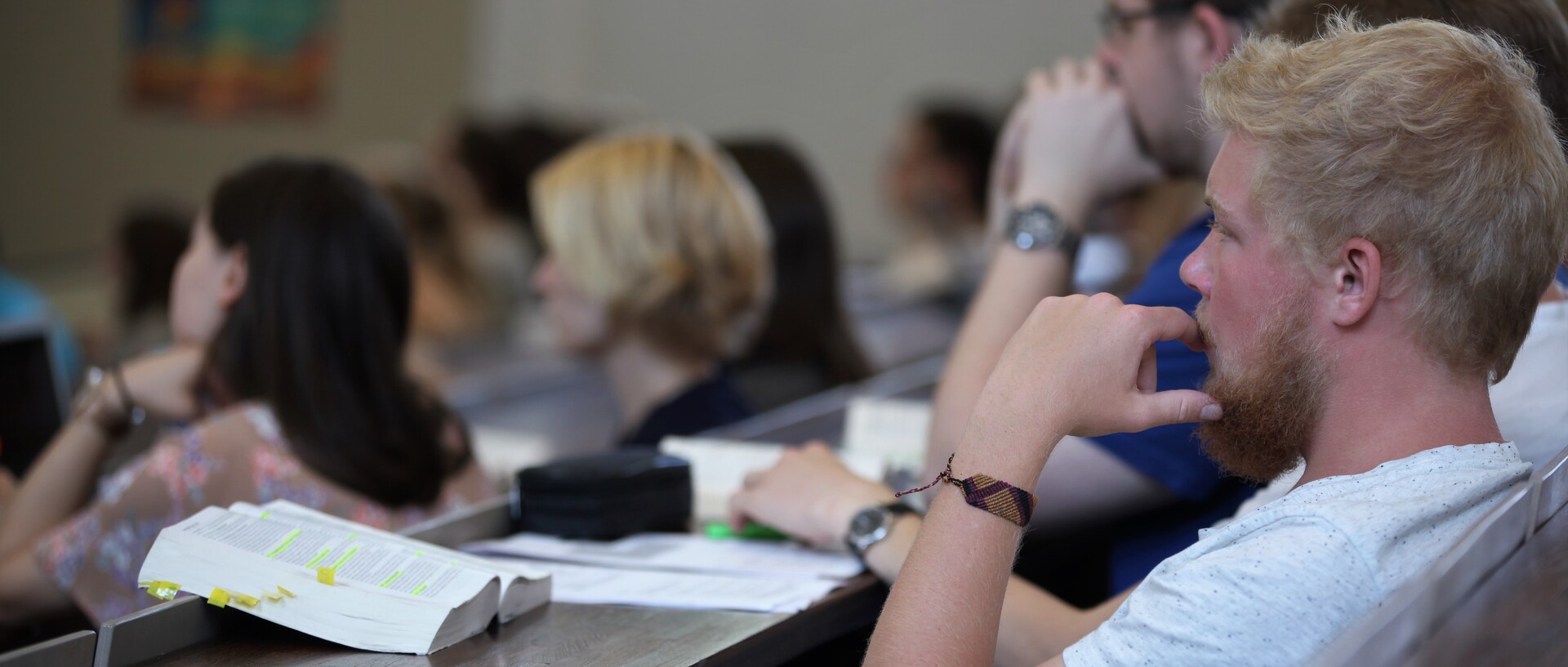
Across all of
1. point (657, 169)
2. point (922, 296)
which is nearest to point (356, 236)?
point (657, 169)

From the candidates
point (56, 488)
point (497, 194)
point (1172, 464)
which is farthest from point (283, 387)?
point (497, 194)

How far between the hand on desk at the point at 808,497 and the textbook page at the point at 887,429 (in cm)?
47

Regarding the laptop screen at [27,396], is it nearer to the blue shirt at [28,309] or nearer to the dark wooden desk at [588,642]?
the dark wooden desk at [588,642]

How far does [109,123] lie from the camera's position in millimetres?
7219

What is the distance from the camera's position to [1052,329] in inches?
43.8

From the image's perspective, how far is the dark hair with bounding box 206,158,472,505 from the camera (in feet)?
5.88

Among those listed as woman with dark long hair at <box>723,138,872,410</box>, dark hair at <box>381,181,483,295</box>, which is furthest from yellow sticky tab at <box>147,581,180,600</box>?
dark hair at <box>381,181,483,295</box>

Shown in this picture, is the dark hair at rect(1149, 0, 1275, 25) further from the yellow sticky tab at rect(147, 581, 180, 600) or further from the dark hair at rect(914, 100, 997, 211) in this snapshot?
the dark hair at rect(914, 100, 997, 211)

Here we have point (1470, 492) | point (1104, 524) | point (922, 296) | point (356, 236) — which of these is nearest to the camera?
point (1470, 492)

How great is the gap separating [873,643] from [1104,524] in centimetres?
58

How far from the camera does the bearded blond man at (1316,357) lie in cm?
96

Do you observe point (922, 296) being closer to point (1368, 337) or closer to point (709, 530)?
point (709, 530)

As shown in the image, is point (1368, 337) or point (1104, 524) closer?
point (1368, 337)

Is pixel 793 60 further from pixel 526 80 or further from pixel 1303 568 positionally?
pixel 1303 568
